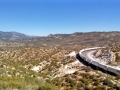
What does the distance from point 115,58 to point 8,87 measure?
44013mm

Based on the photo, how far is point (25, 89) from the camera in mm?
16312

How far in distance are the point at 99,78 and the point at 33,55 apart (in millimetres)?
57923

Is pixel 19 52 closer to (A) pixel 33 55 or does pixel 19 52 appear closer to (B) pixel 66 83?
(A) pixel 33 55

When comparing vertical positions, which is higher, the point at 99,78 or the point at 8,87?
the point at 8,87

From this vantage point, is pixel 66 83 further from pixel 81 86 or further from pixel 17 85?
pixel 17 85

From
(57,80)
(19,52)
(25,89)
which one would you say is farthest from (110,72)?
(19,52)

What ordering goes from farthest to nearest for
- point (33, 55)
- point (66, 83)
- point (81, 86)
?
1. point (33, 55)
2. point (66, 83)
3. point (81, 86)

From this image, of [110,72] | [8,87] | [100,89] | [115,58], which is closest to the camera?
[8,87]

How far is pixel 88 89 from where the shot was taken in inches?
937

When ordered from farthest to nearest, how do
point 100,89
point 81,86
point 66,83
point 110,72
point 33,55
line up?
1. point 33,55
2. point 110,72
3. point 66,83
4. point 81,86
5. point 100,89

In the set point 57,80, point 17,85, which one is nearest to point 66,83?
point 57,80

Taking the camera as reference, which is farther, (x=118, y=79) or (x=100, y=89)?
(x=118, y=79)

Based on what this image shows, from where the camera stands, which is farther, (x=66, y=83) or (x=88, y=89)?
(x=66, y=83)

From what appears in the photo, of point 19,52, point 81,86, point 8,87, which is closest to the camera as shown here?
point 8,87
